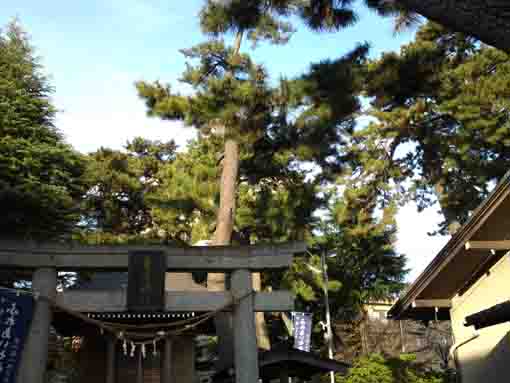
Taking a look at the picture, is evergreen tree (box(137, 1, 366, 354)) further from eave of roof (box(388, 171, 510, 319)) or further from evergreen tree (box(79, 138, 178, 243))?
evergreen tree (box(79, 138, 178, 243))

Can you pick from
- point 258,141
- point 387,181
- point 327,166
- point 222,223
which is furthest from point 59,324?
point 387,181

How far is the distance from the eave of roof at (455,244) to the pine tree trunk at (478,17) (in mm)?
3175

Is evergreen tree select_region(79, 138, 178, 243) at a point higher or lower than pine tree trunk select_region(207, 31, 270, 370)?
higher

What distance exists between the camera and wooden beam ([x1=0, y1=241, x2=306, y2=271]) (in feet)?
27.2

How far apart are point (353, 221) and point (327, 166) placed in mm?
8424

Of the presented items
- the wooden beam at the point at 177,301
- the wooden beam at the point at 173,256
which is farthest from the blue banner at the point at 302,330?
the wooden beam at the point at 173,256

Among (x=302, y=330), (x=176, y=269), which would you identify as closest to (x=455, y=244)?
(x=176, y=269)

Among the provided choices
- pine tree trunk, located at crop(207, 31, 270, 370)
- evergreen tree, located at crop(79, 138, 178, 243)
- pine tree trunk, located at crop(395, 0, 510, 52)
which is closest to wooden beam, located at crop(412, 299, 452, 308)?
pine tree trunk, located at crop(207, 31, 270, 370)

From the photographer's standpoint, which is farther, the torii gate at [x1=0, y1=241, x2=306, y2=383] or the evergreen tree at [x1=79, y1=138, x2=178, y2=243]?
the evergreen tree at [x1=79, y1=138, x2=178, y2=243]

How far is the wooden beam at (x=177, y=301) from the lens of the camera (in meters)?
8.25

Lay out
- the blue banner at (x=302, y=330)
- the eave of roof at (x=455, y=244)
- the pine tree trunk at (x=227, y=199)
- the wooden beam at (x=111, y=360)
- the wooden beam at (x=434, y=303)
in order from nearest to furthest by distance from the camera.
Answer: the eave of roof at (x=455, y=244) < the wooden beam at (x=434, y=303) < the wooden beam at (x=111, y=360) < the pine tree trunk at (x=227, y=199) < the blue banner at (x=302, y=330)

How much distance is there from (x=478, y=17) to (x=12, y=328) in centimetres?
726

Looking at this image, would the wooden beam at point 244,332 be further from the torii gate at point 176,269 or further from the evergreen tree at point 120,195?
the evergreen tree at point 120,195

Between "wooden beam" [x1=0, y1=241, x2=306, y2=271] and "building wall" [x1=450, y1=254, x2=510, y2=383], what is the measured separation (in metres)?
3.48
